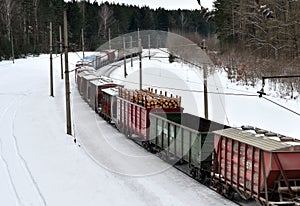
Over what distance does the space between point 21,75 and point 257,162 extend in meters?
60.9

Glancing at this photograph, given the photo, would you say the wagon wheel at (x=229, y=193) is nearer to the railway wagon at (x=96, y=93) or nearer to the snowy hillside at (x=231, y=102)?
the snowy hillside at (x=231, y=102)

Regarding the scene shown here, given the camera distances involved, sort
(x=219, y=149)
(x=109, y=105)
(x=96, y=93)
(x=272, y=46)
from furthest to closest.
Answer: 1. (x=272, y=46)
2. (x=96, y=93)
3. (x=109, y=105)
4. (x=219, y=149)

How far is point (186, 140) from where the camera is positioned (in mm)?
18172

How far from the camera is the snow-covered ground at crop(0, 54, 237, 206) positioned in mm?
15734

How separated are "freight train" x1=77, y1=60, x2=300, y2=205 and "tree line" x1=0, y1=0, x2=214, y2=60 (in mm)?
50189

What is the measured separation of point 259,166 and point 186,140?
5125 millimetres

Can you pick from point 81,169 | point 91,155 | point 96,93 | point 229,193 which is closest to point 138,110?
point 91,155

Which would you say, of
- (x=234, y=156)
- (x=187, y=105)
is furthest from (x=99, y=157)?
(x=187, y=105)

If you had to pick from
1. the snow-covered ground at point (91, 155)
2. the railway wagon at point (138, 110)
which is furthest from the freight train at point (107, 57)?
the railway wagon at point (138, 110)

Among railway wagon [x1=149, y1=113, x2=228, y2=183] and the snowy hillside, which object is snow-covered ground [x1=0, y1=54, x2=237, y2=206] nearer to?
railway wagon [x1=149, y1=113, x2=228, y2=183]

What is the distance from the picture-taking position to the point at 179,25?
149000 mm

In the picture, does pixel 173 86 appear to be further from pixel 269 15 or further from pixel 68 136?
pixel 269 15

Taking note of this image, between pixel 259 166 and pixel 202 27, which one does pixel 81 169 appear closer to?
pixel 259 166

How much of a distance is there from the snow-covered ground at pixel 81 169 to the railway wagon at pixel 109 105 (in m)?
0.72
